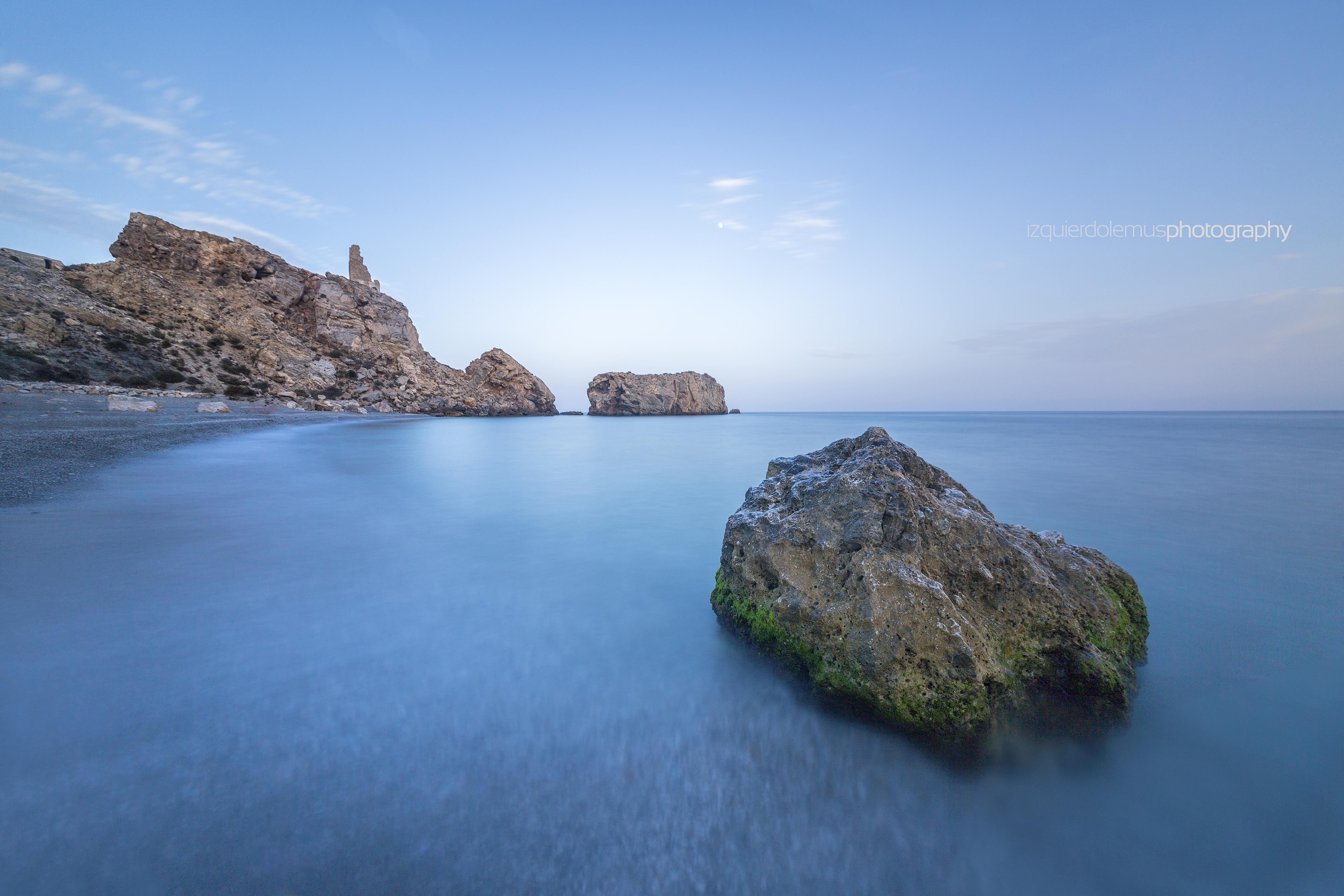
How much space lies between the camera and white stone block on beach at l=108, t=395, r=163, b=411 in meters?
16.8

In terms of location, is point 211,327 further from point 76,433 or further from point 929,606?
point 929,606

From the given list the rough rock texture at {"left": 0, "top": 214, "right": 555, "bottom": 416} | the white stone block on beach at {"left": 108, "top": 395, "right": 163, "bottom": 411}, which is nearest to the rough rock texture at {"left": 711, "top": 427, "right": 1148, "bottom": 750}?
the white stone block on beach at {"left": 108, "top": 395, "right": 163, "bottom": 411}

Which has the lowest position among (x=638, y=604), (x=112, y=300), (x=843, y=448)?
(x=638, y=604)

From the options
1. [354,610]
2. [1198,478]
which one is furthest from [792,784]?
[1198,478]

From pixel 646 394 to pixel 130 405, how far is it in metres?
57.5

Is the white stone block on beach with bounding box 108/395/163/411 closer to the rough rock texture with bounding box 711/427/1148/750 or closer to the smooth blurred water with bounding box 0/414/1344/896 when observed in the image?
the smooth blurred water with bounding box 0/414/1344/896

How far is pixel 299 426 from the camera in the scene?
71.1 ft

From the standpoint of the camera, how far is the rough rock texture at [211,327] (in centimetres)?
2284

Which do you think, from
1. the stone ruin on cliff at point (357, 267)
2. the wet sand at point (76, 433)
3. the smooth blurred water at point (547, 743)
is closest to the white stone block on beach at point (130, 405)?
the wet sand at point (76, 433)

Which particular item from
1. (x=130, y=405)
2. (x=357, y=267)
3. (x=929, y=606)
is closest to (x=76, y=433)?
(x=130, y=405)

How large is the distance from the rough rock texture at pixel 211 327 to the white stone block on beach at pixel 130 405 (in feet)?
25.4

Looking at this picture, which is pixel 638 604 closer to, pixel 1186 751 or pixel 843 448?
pixel 843 448

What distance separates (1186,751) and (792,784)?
6.90 ft

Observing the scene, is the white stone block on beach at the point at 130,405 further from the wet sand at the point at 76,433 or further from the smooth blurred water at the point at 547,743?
the smooth blurred water at the point at 547,743
